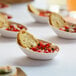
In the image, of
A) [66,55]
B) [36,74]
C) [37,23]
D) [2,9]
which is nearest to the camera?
[36,74]

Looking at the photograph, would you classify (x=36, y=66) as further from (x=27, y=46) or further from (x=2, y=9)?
A: (x=2, y=9)

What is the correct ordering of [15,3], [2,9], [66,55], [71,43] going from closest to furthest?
[66,55] < [71,43] < [2,9] < [15,3]

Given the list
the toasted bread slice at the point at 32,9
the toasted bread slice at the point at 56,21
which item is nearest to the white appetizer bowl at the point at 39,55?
the toasted bread slice at the point at 56,21

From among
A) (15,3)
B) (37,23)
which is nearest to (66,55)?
(37,23)

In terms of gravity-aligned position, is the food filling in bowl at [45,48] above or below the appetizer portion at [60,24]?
below

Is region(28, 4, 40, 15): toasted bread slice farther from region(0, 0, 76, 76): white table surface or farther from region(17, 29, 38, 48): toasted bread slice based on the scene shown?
region(17, 29, 38, 48): toasted bread slice

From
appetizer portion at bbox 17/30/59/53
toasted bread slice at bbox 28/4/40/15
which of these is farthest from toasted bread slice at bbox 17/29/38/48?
toasted bread slice at bbox 28/4/40/15

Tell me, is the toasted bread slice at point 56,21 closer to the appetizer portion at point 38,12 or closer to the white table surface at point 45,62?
the white table surface at point 45,62
